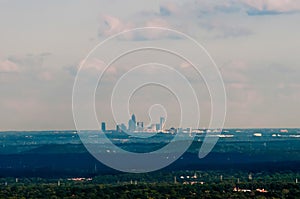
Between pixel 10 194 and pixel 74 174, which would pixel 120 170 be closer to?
pixel 74 174

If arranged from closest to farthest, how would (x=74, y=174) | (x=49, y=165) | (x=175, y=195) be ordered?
(x=175, y=195), (x=74, y=174), (x=49, y=165)

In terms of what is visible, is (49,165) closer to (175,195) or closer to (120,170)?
(120,170)

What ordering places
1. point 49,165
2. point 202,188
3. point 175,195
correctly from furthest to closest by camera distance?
point 49,165 → point 202,188 → point 175,195

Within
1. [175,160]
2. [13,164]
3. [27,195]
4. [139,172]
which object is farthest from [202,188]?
[13,164]

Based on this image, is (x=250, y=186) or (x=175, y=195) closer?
(x=175, y=195)

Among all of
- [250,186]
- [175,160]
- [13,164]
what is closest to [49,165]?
[13,164]

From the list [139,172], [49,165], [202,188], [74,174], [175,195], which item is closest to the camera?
[175,195]

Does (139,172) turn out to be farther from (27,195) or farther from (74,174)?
(27,195)

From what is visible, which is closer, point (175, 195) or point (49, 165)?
point (175, 195)

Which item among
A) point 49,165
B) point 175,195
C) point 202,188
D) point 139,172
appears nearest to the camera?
point 175,195
